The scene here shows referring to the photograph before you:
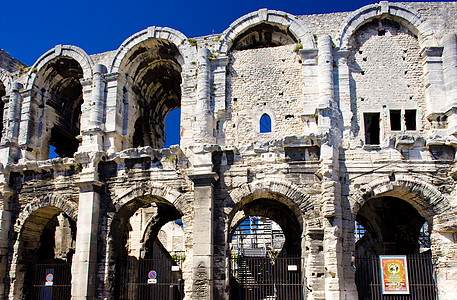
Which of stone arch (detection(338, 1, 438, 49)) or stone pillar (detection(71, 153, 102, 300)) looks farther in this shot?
stone arch (detection(338, 1, 438, 49))

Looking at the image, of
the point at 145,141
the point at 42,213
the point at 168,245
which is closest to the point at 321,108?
the point at 145,141

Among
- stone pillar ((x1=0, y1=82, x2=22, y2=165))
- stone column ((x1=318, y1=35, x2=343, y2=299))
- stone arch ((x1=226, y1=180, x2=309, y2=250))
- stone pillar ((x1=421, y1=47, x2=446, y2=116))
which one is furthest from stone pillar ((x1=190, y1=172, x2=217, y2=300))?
stone pillar ((x1=0, y1=82, x2=22, y2=165))

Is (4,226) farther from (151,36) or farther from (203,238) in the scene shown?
(151,36)

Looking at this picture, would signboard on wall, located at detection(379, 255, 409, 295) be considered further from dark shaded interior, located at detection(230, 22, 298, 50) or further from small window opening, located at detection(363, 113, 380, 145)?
dark shaded interior, located at detection(230, 22, 298, 50)

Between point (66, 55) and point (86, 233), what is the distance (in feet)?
19.6

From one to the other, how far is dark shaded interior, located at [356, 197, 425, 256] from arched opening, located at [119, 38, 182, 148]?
769cm

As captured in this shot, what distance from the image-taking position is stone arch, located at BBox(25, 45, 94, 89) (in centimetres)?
1418

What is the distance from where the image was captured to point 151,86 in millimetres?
15695

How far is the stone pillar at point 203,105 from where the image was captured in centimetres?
1230

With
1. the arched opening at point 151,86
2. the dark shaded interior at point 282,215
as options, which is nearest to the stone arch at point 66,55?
the arched opening at point 151,86

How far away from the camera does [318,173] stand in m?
11.4

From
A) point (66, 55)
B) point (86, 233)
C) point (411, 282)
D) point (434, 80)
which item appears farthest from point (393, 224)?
point (66, 55)

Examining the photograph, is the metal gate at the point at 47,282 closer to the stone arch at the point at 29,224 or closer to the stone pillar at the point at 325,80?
the stone arch at the point at 29,224

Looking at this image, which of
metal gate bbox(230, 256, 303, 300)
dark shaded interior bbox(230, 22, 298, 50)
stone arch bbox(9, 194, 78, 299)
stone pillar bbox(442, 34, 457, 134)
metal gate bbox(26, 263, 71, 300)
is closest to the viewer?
metal gate bbox(230, 256, 303, 300)
